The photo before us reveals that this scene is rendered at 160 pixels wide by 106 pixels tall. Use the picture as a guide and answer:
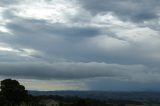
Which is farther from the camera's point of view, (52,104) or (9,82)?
(52,104)

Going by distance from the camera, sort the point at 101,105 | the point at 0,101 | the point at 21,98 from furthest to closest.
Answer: the point at 101,105 → the point at 21,98 → the point at 0,101

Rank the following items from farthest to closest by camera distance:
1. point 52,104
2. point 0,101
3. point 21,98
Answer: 1. point 52,104
2. point 21,98
3. point 0,101

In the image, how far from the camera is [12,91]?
331ft

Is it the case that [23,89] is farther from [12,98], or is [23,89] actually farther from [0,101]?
[0,101]

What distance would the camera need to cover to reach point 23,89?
4001 inches

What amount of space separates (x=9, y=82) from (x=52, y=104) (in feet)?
97.9

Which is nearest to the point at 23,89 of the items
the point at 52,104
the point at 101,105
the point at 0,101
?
the point at 0,101

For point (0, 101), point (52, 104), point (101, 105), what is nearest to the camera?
point (0, 101)

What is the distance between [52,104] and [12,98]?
3103cm

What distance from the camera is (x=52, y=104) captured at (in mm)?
129500

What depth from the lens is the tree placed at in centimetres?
9936

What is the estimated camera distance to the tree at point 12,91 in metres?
99.4

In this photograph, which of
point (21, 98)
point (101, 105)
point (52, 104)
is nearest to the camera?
point (21, 98)

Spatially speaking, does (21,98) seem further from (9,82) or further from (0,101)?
(0,101)
